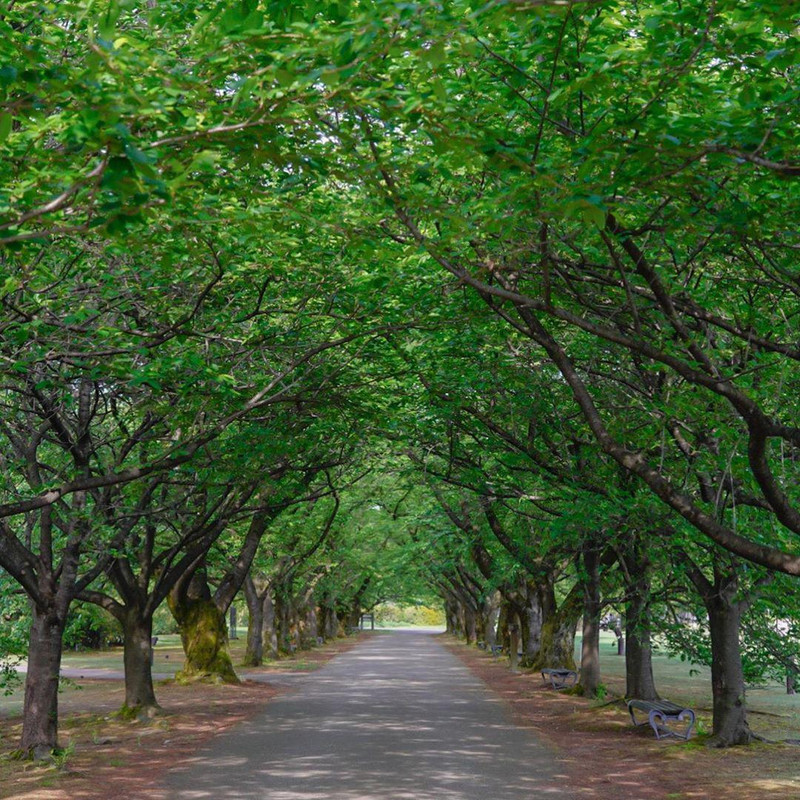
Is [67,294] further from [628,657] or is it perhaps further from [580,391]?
[628,657]

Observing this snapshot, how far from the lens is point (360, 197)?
11.0 meters

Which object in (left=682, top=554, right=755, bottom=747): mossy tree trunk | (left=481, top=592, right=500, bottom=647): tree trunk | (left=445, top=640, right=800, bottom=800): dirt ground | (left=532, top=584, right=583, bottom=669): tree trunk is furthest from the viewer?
(left=481, top=592, right=500, bottom=647): tree trunk

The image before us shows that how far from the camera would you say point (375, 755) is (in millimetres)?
14195

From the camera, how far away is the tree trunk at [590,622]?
910 inches

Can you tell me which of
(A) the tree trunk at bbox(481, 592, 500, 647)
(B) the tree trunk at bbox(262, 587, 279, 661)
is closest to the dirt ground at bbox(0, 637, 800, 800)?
(B) the tree trunk at bbox(262, 587, 279, 661)

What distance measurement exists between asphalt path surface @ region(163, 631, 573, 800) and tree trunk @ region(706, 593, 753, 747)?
2.85 m

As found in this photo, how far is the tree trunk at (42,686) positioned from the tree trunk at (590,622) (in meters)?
12.2

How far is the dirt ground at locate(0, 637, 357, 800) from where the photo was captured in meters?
11.9

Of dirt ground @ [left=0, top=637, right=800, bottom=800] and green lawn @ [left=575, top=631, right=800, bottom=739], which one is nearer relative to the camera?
dirt ground @ [left=0, top=637, right=800, bottom=800]

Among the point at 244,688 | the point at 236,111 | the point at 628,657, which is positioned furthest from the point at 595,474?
the point at 244,688

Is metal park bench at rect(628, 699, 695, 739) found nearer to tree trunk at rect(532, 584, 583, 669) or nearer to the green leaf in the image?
tree trunk at rect(532, 584, 583, 669)

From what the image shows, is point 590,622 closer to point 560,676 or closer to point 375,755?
point 560,676

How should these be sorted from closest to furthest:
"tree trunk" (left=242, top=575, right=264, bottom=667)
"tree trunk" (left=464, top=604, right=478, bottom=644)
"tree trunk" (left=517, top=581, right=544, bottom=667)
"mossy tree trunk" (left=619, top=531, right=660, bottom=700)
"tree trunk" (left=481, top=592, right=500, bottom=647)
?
"mossy tree trunk" (left=619, top=531, right=660, bottom=700)
"tree trunk" (left=517, top=581, right=544, bottom=667)
"tree trunk" (left=242, top=575, right=264, bottom=667)
"tree trunk" (left=481, top=592, right=500, bottom=647)
"tree trunk" (left=464, top=604, right=478, bottom=644)

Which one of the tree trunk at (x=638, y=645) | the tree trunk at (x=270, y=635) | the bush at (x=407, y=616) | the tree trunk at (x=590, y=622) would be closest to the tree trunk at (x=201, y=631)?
the tree trunk at (x=590, y=622)
